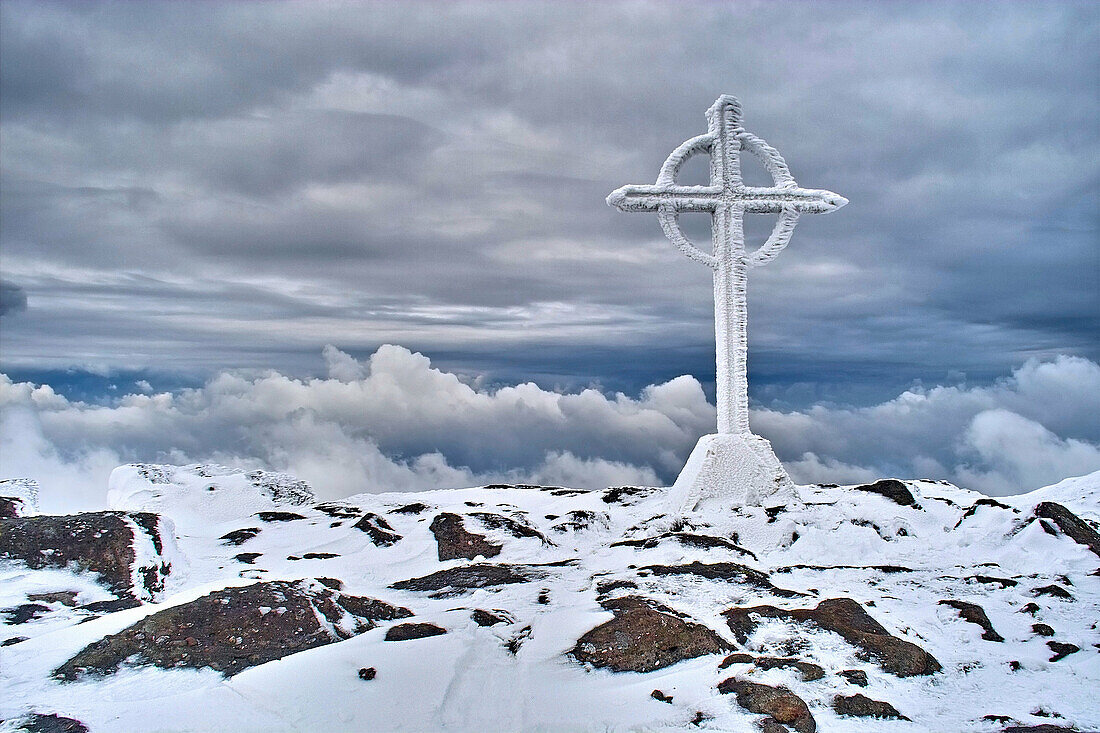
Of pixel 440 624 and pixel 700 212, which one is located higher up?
pixel 700 212

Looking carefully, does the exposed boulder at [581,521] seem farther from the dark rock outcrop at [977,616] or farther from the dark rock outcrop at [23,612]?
the dark rock outcrop at [23,612]

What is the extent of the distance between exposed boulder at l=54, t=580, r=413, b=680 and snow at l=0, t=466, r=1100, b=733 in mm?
237

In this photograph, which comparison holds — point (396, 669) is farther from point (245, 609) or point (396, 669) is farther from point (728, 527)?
point (728, 527)

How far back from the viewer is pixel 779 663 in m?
7.18

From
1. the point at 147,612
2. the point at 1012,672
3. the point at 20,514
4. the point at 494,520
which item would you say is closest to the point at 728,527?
the point at 494,520

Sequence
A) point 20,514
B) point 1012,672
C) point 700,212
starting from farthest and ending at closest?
point 700,212
point 20,514
point 1012,672

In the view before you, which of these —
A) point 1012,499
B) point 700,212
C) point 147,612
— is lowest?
point 1012,499

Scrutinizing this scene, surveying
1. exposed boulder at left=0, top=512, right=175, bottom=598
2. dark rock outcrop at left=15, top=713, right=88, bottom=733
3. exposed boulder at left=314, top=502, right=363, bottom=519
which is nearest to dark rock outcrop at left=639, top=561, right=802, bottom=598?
exposed boulder at left=314, top=502, right=363, bottom=519

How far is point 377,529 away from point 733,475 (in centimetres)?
761

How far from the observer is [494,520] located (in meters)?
14.0

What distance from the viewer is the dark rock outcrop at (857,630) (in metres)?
7.46

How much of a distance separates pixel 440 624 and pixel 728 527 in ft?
24.3

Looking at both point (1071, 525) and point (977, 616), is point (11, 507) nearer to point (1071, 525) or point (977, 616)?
point (977, 616)

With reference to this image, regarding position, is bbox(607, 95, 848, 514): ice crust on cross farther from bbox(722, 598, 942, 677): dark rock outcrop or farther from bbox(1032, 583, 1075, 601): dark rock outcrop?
bbox(722, 598, 942, 677): dark rock outcrop
